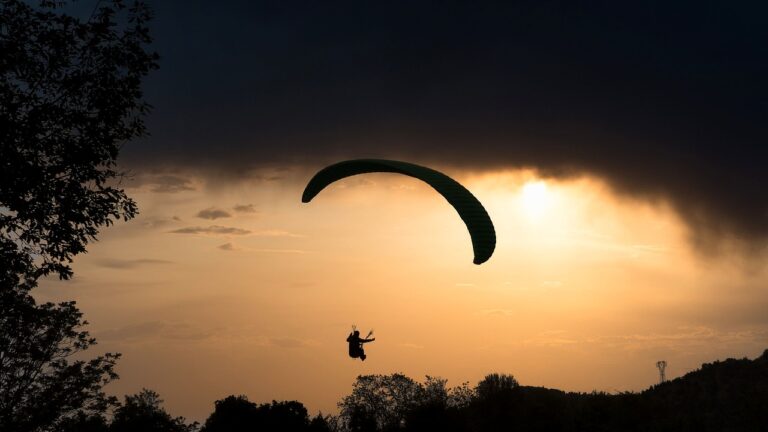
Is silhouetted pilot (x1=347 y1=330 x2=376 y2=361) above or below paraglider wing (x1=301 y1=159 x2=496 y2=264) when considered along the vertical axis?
below

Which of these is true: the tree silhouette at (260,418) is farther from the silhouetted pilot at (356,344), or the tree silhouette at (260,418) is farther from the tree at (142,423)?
the silhouetted pilot at (356,344)

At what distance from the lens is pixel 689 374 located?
194ft

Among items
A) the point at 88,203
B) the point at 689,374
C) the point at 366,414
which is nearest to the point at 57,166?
the point at 88,203

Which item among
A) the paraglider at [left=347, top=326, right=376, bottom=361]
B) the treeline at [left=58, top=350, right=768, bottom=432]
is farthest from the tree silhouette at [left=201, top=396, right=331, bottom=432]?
the paraglider at [left=347, top=326, right=376, bottom=361]

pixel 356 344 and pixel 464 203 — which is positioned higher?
pixel 464 203

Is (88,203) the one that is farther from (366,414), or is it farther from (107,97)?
(366,414)

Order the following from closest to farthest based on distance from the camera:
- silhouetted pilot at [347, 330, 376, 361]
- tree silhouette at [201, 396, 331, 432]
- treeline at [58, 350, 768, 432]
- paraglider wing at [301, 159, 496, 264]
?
paraglider wing at [301, 159, 496, 264] → silhouetted pilot at [347, 330, 376, 361] → treeline at [58, 350, 768, 432] → tree silhouette at [201, 396, 331, 432]

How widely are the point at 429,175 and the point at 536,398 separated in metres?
34.9

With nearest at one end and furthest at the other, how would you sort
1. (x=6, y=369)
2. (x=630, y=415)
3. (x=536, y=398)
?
(x=6, y=369)
(x=630, y=415)
(x=536, y=398)

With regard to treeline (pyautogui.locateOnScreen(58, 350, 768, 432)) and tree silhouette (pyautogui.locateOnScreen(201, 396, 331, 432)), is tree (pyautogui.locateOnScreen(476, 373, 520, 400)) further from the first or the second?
tree silhouette (pyautogui.locateOnScreen(201, 396, 331, 432))

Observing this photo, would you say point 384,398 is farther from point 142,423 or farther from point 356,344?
point 356,344

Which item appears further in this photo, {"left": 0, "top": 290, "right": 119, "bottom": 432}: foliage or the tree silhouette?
the tree silhouette

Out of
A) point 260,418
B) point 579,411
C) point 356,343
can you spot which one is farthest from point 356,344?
point 260,418

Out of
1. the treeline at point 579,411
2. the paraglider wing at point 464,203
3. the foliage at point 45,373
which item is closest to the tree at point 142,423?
the treeline at point 579,411
